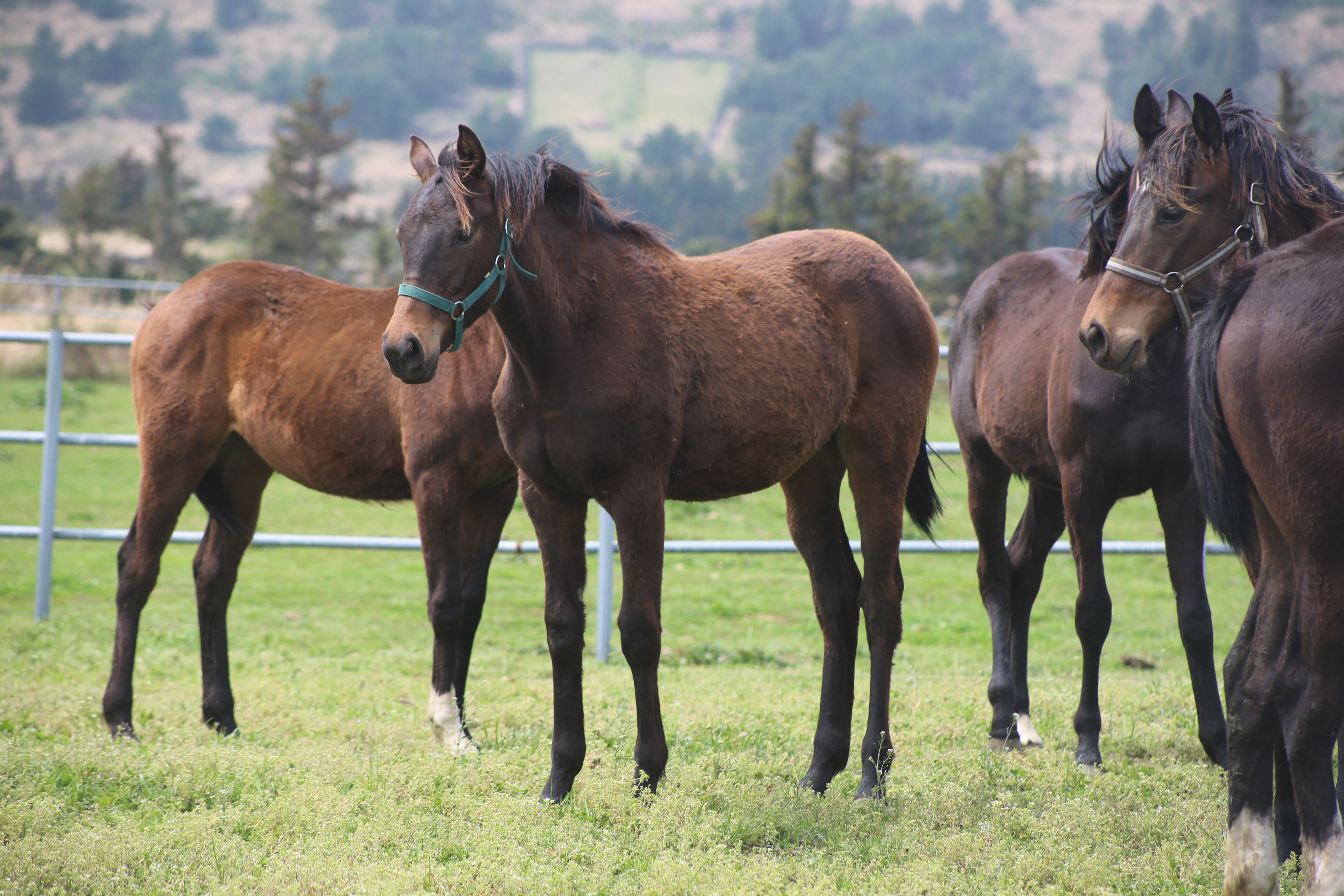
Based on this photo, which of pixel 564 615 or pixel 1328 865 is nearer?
pixel 1328 865

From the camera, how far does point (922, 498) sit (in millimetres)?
4730

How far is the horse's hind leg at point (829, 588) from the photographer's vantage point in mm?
4000

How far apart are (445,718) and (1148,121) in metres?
3.72

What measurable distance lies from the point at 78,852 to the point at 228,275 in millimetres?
3160

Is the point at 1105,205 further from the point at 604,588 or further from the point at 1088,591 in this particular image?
the point at 604,588

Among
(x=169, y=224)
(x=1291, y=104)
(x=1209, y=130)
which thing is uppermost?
(x=1291, y=104)

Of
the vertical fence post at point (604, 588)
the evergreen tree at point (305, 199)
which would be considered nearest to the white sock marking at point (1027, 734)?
the vertical fence post at point (604, 588)

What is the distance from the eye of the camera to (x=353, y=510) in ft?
40.2

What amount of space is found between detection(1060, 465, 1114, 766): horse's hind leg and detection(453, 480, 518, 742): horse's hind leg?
2.54 m

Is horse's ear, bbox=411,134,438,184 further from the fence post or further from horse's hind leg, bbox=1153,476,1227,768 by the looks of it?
the fence post

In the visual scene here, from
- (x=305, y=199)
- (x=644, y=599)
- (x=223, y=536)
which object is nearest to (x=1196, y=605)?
(x=644, y=599)

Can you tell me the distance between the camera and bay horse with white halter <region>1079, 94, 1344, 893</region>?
2580 millimetres

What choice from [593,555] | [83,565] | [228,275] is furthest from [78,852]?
[83,565]

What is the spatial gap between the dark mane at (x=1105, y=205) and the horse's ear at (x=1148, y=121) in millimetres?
187
